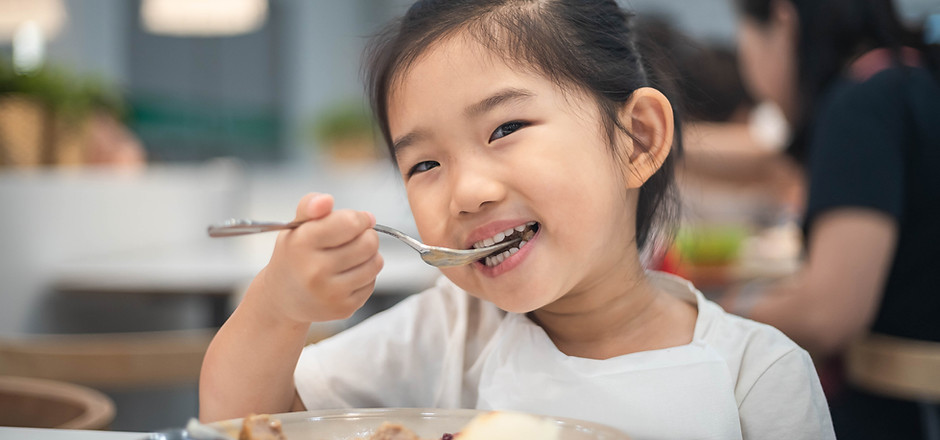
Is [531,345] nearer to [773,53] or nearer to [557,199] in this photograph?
[557,199]

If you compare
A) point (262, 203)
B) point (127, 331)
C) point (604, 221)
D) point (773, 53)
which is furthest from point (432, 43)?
point (262, 203)

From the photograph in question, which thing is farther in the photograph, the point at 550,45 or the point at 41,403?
the point at 41,403

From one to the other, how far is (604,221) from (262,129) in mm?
8127

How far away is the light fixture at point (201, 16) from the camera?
19.5ft

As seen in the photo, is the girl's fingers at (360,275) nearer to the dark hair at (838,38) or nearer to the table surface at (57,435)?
the table surface at (57,435)

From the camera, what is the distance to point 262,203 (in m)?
5.91

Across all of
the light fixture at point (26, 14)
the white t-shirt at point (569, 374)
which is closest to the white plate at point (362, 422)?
the white t-shirt at point (569, 374)

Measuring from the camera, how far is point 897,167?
5.02ft

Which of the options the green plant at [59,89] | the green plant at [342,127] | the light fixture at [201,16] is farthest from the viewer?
the light fixture at [201,16]

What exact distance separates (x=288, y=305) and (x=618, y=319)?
388mm

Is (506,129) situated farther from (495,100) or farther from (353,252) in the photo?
(353,252)

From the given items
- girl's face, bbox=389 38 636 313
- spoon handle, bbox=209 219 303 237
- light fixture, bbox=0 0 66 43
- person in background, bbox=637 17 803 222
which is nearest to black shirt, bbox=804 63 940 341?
person in background, bbox=637 17 803 222

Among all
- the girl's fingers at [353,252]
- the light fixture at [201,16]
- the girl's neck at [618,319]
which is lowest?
the girl's neck at [618,319]

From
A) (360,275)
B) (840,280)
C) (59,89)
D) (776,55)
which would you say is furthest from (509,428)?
(59,89)
